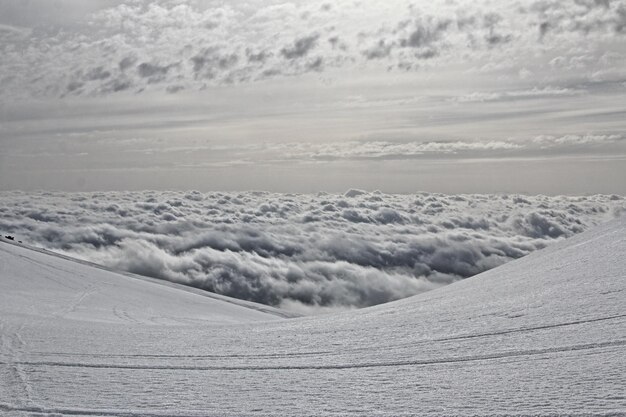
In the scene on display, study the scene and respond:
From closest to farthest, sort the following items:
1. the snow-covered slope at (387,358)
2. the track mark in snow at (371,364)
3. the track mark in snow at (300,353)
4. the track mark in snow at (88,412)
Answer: the snow-covered slope at (387,358), the track mark in snow at (88,412), the track mark in snow at (371,364), the track mark in snow at (300,353)

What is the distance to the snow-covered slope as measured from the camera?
15.5 feet

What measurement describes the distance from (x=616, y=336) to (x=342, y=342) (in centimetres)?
305

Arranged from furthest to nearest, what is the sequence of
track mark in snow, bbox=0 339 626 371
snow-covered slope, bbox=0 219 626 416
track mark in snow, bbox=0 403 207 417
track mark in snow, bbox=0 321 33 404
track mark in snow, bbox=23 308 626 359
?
track mark in snow, bbox=23 308 626 359 < track mark in snow, bbox=0 321 33 404 < track mark in snow, bbox=0 339 626 371 < track mark in snow, bbox=0 403 207 417 < snow-covered slope, bbox=0 219 626 416

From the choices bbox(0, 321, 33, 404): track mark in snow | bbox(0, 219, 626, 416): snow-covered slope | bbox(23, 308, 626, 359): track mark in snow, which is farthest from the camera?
bbox(23, 308, 626, 359): track mark in snow

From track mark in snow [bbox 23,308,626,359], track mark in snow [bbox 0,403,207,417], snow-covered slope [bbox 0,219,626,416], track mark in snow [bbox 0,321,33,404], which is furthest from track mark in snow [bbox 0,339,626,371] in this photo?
track mark in snow [bbox 0,403,207,417]

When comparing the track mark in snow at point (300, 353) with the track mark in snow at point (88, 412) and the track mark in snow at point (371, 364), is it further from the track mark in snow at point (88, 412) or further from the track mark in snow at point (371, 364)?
the track mark in snow at point (88, 412)

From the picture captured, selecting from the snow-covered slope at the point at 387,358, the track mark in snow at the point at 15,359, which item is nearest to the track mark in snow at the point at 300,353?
the snow-covered slope at the point at 387,358

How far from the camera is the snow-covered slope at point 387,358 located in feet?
15.5

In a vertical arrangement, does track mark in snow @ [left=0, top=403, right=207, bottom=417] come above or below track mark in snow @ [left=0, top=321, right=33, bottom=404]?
above

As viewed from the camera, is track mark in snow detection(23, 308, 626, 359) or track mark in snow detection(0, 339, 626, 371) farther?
track mark in snow detection(23, 308, 626, 359)

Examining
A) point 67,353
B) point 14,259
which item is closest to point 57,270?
point 14,259

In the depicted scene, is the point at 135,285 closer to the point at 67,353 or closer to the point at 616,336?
the point at 67,353

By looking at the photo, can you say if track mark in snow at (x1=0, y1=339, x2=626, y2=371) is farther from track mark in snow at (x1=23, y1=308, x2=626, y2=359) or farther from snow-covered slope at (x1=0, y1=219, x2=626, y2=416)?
track mark in snow at (x1=23, y1=308, x2=626, y2=359)

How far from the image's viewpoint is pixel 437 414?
14.2 ft
